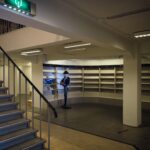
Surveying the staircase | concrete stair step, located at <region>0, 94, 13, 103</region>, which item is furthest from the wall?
concrete stair step, located at <region>0, 94, 13, 103</region>

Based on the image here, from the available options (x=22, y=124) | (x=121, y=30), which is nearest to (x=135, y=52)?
(x=121, y=30)

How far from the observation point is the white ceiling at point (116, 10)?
246 cm

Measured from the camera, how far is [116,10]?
9.00 feet

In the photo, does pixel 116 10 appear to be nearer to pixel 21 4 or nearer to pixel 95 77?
pixel 21 4

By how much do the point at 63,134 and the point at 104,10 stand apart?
11.4 ft

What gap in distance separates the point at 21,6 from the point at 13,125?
2400 millimetres

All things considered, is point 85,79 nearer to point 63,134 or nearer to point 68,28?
point 63,134

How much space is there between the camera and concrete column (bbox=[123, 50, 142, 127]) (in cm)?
536

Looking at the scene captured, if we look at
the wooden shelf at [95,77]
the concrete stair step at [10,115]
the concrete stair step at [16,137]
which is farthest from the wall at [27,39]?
the wooden shelf at [95,77]

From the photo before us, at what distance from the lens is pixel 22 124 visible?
11.6 ft

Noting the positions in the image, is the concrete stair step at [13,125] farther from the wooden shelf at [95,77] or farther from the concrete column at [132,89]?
the wooden shelf at [95,77]

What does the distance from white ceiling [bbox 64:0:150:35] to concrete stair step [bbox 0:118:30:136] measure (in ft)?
8.26

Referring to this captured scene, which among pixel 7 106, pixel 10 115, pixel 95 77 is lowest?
pixel 10 115

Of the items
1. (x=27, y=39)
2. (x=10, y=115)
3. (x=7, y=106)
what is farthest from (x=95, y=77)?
(x=10, y=115)
